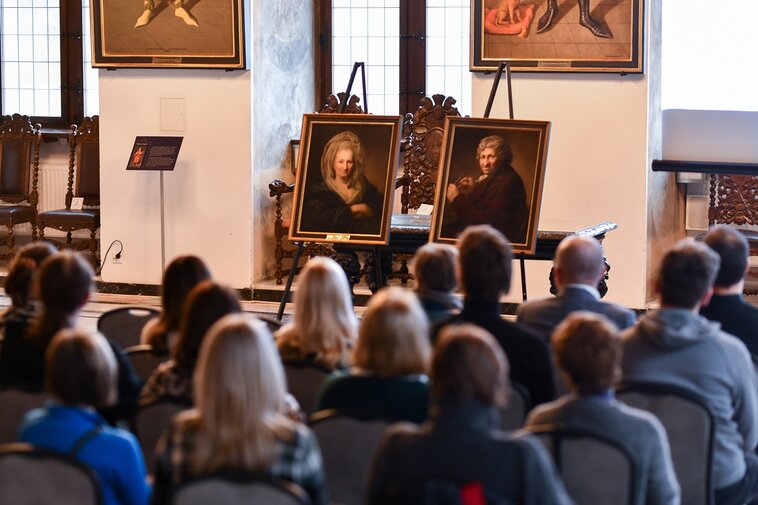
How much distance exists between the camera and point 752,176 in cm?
948

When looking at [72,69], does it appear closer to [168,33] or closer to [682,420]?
[168,33]

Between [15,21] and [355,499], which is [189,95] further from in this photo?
[355,499]

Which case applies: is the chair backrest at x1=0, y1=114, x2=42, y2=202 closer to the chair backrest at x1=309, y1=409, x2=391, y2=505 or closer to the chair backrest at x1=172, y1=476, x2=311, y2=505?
the chair backrest at x1=309, y1=409, x2=391, y2=505

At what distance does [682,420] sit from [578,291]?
1.09 m

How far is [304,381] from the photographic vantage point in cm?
387

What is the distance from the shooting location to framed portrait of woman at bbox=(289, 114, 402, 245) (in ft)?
24.7

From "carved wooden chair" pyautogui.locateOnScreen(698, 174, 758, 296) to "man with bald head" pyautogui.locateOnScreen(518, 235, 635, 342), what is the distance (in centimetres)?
534

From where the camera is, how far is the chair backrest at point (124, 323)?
200 inches

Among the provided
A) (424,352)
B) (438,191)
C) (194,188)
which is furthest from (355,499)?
(194,188)

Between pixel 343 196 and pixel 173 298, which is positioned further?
pixel 343 196

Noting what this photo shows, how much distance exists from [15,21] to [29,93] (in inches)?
29.3

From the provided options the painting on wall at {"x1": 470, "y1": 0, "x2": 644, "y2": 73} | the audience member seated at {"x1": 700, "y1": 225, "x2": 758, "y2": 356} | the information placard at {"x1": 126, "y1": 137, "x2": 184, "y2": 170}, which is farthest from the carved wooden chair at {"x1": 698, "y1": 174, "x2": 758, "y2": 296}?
the audience member seated at {"x1": 700, "y1": 225, "x2": 758, "y2": 356}

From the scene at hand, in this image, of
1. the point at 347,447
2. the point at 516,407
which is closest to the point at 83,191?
the point at 516,407

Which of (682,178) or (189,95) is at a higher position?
(189,95)
